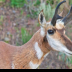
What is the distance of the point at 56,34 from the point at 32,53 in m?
0.58

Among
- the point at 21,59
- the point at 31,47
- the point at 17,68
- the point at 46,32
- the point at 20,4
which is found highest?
the point at 20,4

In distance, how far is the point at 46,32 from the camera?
2.25 m

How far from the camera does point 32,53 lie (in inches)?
92.5

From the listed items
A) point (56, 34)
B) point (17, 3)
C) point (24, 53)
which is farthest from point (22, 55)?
point (17, 3)

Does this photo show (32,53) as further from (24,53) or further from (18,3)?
(18,3)

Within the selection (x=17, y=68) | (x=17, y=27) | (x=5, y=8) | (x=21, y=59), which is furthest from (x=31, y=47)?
(x=5, y=8)

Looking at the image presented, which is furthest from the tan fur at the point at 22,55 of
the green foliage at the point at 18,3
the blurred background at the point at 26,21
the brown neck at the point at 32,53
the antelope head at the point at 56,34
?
the green foliage at the point at 18,3

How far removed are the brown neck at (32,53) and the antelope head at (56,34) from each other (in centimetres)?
11

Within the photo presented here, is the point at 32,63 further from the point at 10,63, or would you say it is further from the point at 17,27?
the point at 17,27

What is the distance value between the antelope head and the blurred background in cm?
152

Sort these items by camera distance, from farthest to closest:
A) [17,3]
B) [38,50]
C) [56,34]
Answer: [17,3] < [38,50] < [56,34]

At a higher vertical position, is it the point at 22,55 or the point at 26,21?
the point at 26,21

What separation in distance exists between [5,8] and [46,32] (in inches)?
171

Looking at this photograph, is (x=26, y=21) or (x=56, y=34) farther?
(x=26, y=21)
